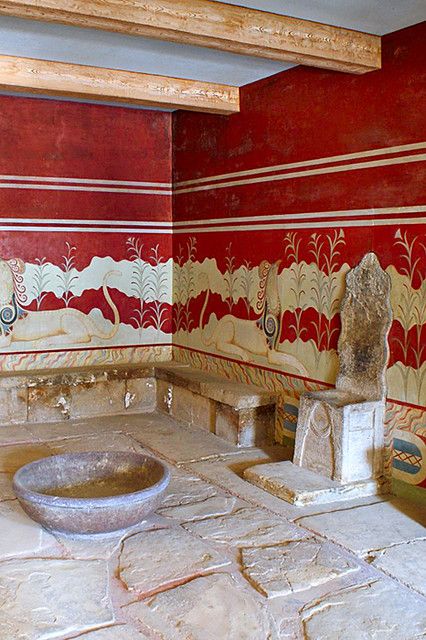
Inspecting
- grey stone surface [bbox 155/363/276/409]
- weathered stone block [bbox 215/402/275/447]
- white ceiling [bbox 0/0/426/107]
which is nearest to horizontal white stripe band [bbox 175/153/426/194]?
white ceiling [bbox 0/0/426/107]

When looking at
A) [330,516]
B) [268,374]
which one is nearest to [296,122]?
[268,374]

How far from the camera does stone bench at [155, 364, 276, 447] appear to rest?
4.71 meters

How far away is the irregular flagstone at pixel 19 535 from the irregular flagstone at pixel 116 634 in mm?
747

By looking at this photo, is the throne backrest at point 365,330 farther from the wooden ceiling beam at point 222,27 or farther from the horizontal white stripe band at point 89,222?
the horizontal white stripe band at point 89,222

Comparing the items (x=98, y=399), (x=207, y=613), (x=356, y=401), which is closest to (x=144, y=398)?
(x=98, y=399)

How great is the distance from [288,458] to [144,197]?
270cm

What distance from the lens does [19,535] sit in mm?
3250

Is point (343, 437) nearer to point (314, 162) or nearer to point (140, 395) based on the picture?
point (314, 162)

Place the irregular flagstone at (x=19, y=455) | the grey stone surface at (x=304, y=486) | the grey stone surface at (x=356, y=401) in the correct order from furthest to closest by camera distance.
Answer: the irregular flagstone at (x=19, y=455) < the grey stone surface at (x=356, y=401) < the grey stone surface at (x=304, y=486)

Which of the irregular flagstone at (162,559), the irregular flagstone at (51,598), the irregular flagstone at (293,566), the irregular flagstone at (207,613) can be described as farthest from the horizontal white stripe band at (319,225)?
the irregular flagstone at (51,598)

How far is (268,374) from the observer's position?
491cm

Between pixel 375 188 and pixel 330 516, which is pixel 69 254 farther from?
pixel 330 516

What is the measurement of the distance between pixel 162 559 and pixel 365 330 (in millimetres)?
1774

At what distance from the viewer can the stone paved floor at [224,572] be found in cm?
250
